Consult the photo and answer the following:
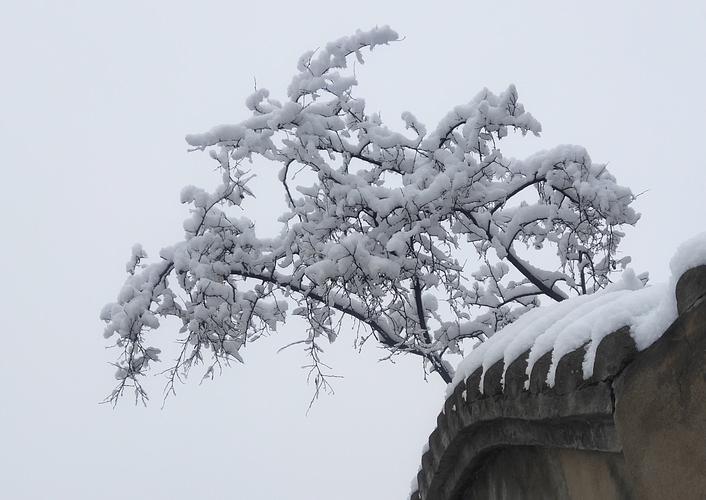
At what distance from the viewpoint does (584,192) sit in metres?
6.80

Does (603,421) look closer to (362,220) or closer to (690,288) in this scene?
(690,288)

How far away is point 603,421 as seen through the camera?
2.44 metres

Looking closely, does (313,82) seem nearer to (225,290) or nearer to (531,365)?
(225,290)

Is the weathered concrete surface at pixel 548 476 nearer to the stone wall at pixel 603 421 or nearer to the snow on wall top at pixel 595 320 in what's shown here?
the stone wall at pixel 603 421

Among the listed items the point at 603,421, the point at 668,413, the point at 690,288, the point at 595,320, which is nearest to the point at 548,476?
the point at 603,421

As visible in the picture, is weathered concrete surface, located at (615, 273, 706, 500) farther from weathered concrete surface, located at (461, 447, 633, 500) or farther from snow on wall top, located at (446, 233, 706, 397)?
weathered concrete surface, located at (461, 447, 633, 500)

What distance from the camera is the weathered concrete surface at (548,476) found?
266cm

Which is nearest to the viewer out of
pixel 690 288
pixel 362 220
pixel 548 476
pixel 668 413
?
pixel 690 288

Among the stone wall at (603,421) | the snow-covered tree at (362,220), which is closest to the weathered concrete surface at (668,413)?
the stone wall at (603,421)

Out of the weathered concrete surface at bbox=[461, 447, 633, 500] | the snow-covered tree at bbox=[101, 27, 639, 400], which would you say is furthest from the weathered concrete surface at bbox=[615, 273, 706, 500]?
the snow-covered tree at bbox=[101, 27, 639, 400]

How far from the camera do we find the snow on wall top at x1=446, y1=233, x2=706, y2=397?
203cm

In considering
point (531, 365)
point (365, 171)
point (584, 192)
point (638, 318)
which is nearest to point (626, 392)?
point (638, 318)

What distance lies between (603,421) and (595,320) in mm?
300

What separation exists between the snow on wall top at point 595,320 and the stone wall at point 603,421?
0.11ft
